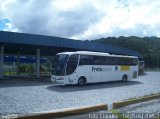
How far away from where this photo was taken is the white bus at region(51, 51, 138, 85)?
2239cm

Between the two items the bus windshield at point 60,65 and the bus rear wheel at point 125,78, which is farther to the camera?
the bus rear wheel at point 125,78

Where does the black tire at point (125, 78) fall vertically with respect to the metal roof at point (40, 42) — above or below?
below

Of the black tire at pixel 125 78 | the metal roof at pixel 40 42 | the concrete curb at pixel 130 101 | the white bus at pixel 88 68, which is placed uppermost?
the metal roof at pixel 40 42

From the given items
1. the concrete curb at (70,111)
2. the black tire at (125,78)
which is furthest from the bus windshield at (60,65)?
the black tire at (125,78)

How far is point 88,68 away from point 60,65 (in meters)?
2.90

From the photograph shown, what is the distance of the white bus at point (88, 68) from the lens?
2239cm

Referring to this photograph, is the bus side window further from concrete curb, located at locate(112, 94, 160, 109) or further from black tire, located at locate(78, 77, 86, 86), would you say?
concrete curb, located at locate(112, 94, 160, 109)

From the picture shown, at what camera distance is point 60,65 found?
22.5 meters

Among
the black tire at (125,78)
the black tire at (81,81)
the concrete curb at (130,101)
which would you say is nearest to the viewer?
the concrete curb at (130,101)

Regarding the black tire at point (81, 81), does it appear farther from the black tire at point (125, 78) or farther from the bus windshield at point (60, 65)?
the black tire at point (125, 78)

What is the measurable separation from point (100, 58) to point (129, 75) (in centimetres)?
611

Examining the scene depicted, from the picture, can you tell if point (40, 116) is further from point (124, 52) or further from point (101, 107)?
point (124, 52)

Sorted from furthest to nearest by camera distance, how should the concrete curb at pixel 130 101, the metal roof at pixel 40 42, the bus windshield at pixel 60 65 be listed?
the metal roof at pixel 40 42
the bus windshield at pixel 60 65
the concrete curb at pixel 130 101

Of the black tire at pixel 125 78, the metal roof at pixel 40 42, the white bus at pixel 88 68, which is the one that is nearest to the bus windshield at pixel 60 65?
the white bus at pixel 88 68
